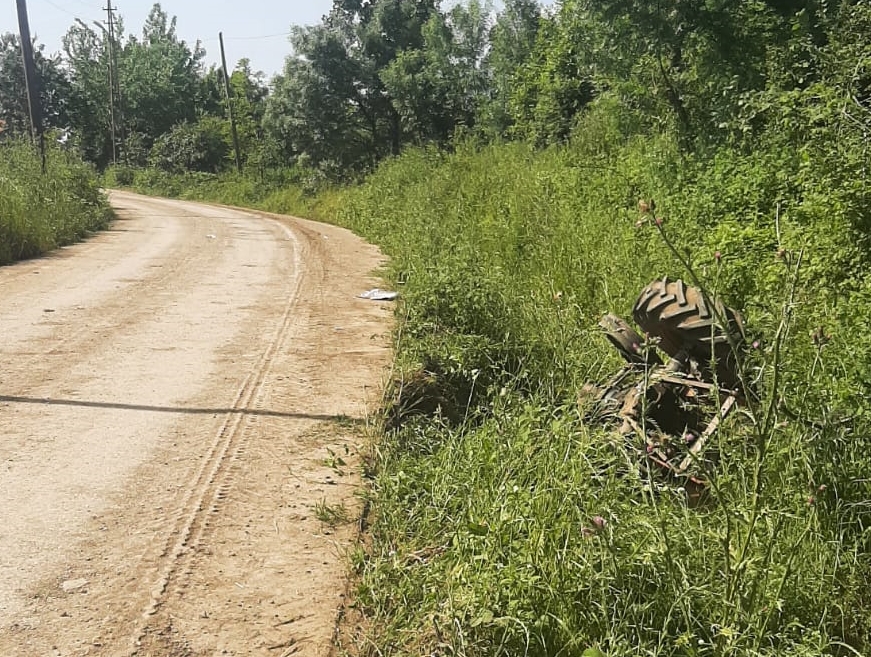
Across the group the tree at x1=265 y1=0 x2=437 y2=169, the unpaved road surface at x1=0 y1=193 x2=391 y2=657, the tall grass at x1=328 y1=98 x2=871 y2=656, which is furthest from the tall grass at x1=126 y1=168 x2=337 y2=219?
the tall grass at x1=328 y1=98 x2=871 y2=656

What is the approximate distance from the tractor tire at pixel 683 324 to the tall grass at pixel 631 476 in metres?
0.25

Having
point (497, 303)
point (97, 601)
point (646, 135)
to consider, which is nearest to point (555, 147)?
point (646, 135)

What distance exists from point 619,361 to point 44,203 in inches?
481

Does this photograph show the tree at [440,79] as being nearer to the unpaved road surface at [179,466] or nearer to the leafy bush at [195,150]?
the leafy bush at [195,150]

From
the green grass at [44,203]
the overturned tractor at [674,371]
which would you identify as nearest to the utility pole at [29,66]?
the green grass at [44,203]

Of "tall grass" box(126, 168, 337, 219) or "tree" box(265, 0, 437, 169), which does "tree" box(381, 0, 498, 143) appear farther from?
"tall grass" box(126, 168, 337, 219)

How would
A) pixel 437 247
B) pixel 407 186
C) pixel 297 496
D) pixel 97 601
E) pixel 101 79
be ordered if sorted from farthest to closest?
pixel 101 79 → pixel 407 186 → pixel 437 247 → pixel 297 496 → pixel 97 601

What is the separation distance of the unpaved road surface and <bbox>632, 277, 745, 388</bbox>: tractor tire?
5.97 ft

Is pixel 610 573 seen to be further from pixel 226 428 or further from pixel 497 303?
pixel 497 303

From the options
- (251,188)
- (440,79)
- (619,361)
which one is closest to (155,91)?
(251,188)

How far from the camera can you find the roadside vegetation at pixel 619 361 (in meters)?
3.03

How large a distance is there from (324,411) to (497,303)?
2.28 metres

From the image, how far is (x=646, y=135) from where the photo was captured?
11.2 m

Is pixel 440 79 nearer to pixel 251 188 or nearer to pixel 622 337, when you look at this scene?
pixel 251 188
